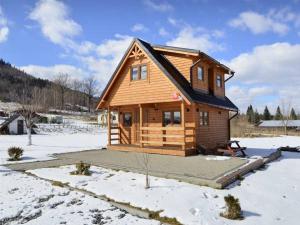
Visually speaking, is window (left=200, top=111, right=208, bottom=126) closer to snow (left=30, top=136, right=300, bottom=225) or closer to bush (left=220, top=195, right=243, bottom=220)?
snow (left=30, top=136, right=300, bottom=225)

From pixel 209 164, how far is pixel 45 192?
21.2 ft

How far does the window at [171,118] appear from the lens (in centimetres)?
1624

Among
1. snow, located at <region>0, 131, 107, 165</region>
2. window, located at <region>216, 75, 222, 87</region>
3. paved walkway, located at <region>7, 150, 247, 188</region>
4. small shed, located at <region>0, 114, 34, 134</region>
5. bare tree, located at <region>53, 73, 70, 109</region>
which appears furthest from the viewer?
bare tree, located at <region>53, 73, 70, 109</region>

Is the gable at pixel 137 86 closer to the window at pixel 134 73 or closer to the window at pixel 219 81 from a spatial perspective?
the window at pixel 134 73

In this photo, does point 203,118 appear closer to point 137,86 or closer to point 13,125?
point 137,86

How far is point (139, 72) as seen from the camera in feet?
54.2

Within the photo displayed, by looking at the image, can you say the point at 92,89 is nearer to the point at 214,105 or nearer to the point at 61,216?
the point at 214,105

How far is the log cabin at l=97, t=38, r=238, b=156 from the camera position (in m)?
14.8

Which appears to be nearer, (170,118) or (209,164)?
(209,164)

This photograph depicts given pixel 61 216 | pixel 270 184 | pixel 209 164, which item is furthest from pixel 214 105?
pixel 61 216

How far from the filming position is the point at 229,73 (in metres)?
19.4

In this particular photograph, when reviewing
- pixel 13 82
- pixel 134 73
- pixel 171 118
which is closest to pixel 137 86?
pixel 134 73

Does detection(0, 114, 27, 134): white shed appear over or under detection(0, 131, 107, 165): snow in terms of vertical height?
over

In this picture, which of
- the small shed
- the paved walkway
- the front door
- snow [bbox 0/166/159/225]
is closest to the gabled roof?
the paved walkway
